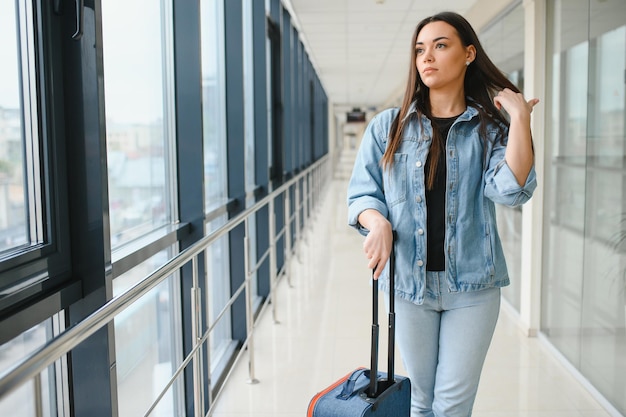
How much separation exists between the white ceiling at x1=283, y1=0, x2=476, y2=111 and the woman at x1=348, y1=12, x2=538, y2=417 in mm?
2115

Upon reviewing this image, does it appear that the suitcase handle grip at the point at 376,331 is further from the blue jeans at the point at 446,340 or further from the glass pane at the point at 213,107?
the glass pane at the point at 213,107

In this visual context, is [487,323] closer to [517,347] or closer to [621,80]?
[621,80]

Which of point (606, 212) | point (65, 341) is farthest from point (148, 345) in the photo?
point (606, 212)

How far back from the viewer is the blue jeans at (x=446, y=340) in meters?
1.44

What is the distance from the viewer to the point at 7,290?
127 cm

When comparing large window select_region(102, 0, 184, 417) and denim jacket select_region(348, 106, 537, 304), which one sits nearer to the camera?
denim jacket select_region(348, 106, 537, 304)

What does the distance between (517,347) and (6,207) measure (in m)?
2.68

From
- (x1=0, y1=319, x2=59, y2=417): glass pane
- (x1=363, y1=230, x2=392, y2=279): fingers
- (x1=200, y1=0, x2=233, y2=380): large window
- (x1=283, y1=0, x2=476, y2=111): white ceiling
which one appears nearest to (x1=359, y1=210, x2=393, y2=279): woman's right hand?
(x1=363, y1=230, x2=392, y2=279): fingers

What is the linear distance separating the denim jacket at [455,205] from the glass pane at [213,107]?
5.79ft

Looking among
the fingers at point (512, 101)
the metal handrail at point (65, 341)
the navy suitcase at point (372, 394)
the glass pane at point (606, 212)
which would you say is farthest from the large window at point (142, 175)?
the glass pane at point (606, 212)

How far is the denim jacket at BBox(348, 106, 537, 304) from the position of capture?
1.43 meters

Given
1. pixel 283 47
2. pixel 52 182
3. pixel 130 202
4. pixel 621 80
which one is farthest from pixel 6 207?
pixel 283 47

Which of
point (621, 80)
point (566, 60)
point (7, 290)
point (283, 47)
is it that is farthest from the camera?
point (283, 47)

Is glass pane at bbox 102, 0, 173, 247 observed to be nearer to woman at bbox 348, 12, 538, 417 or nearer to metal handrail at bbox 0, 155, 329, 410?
metal handrail at bbox 0, 155, 329, 410
